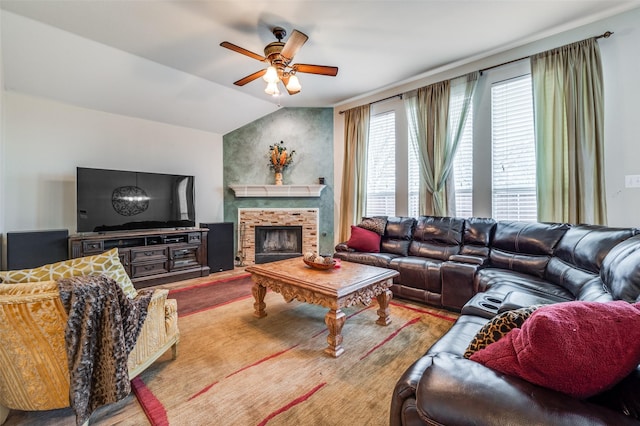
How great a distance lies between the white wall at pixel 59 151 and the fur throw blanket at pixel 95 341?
3.15 metres

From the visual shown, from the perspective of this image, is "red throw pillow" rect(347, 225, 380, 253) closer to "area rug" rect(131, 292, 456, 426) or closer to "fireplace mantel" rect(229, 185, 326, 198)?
"area rug" rect(131, 292, 456, 426)

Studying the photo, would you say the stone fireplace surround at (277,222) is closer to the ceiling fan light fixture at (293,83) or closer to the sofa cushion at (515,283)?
the ceiling fan light fixture at (293,83)

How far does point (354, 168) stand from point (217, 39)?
9.18 feet

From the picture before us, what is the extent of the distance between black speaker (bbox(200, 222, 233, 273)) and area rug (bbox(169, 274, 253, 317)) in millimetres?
551

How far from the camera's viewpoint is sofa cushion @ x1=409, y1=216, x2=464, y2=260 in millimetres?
3439

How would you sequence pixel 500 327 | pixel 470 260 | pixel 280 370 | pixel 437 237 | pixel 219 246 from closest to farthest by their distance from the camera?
pixel 500 327
pixel 280 370
pixel 470 260
pixel 437 237
pixel 219 246

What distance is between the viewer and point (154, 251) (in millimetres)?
4004

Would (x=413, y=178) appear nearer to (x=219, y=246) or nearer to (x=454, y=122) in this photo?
(x=454, y=122)

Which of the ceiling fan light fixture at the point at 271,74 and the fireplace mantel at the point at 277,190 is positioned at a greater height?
the ceiling fan light fixture at the point at 271,74

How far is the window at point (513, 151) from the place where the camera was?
11.0 feet

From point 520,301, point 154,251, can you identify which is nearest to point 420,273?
point 520,301

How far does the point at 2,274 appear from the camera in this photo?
53.1 inches

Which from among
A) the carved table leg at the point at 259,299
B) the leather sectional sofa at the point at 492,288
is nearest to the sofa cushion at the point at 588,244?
the leather sectional sofa at the point at 492,288

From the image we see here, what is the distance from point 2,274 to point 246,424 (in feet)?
4.60
